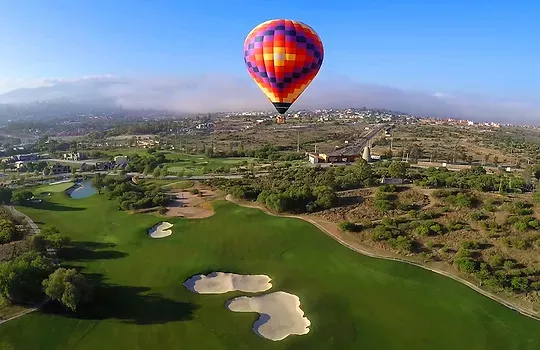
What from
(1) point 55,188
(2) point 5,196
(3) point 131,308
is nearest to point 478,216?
(3) point 131,308

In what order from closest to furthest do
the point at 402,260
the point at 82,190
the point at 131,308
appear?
the point at 131,308
the point at 402,260
the point at 82,190

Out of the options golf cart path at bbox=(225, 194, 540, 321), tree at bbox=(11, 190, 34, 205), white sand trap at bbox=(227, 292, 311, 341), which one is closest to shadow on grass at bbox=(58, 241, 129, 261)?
white sand trap at bbox=(227, 292, 311, 341)

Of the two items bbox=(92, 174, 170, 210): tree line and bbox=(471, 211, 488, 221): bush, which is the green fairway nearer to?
bbox=(92, 174, 170, 210): tree line

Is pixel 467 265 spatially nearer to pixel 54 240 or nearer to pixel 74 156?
pixel 54 240

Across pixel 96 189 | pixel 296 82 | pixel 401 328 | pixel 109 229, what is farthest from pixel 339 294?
pixel 96 189

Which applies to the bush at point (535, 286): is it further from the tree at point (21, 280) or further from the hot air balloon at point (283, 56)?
the tree at point (21, 280)
